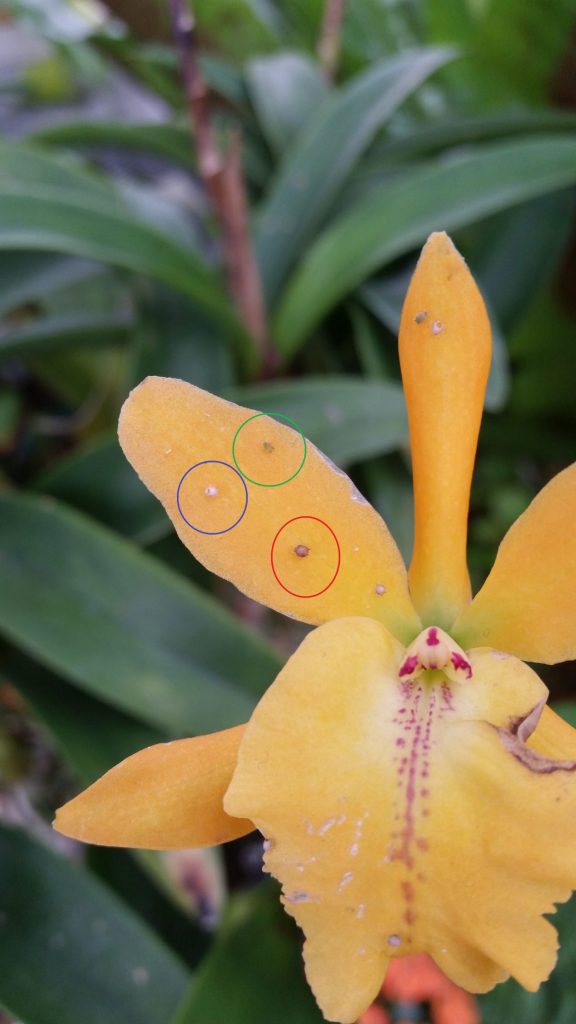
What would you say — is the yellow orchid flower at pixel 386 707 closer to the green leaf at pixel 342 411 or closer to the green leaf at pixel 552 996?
the green leaf at pixel 552 996

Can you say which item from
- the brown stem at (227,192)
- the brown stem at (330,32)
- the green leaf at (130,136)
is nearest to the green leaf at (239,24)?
the brown stem at (330,32)

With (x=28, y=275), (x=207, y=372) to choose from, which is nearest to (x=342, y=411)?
(x=207, y=372)

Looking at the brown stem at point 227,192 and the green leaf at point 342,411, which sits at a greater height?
the brown stem at point 227,192

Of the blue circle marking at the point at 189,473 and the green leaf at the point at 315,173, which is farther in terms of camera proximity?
the green leaf at the point at 315,173

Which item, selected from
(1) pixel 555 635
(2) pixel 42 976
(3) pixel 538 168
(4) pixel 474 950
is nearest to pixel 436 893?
(4) pixel 474 950

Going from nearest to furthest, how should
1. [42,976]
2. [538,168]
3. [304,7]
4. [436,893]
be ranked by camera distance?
[436,893] → [42,976] → [538,168] → [304,7]

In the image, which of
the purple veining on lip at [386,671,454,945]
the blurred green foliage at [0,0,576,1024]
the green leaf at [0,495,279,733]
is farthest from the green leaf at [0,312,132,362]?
the purple veining on lip at [386,671,454,945]

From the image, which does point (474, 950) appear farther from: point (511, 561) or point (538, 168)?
point (538, 168)
